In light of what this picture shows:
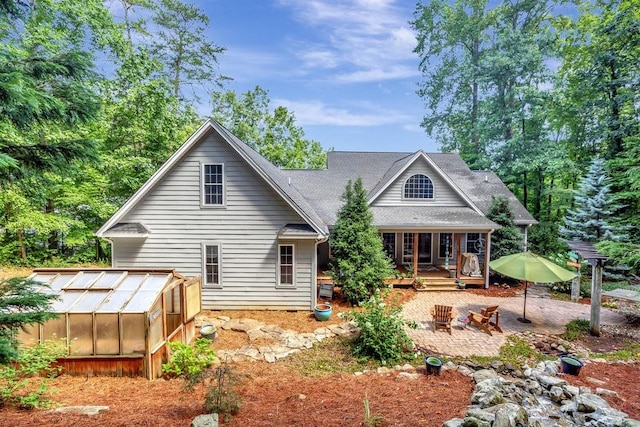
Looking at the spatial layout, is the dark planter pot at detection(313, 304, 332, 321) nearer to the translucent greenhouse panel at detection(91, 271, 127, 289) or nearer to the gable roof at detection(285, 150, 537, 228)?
the gable roof at detection(285, 150, 537, 228)

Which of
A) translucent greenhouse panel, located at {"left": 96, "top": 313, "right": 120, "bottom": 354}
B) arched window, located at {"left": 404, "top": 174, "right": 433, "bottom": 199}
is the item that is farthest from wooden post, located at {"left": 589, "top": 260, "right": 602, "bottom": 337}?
translucent greenhouse panel, located at {"left": 96, "top": 313, "right": 120, "bottom": 354}

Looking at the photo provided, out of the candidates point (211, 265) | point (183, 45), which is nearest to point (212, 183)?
point (211, 265)

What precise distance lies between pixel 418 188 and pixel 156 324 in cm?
1330

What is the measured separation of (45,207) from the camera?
53.3 ft

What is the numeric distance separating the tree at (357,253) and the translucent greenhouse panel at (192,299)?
523cm

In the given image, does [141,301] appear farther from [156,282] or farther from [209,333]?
[209,333]

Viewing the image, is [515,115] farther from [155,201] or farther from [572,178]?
[155,201]

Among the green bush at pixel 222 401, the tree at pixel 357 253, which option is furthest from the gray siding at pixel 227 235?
the green bush at pixel 222 401

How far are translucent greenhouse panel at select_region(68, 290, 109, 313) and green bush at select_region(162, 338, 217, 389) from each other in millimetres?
1914

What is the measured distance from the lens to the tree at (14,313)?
3635 millimetres

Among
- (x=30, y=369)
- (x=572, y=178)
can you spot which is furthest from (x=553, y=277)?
(x=572, y=178)

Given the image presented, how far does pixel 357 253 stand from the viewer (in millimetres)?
12008

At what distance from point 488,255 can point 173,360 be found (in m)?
13.9

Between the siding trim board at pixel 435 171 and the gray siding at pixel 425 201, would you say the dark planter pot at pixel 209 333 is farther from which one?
the gray siding at pixel 425 201
